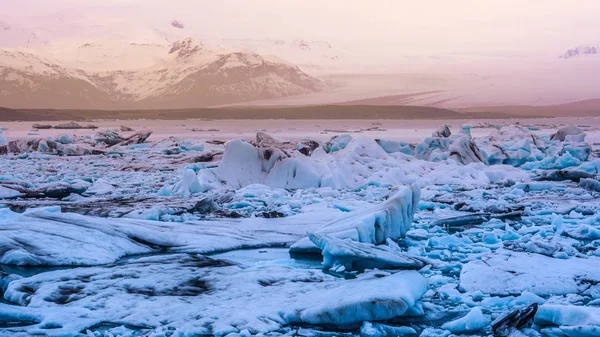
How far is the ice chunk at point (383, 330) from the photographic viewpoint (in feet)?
13.1

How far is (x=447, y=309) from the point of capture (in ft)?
14.7

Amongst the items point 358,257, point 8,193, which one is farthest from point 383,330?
point 8,193

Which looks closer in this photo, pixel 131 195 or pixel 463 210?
pixel 463 210

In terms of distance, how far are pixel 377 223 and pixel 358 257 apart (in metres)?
1.00

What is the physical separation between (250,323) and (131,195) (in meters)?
6.17

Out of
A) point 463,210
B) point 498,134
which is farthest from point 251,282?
point 498,134

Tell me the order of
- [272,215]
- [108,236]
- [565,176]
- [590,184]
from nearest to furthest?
[108,236] < [272,215] < [590,184] < [565,176]

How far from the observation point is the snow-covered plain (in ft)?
13.7

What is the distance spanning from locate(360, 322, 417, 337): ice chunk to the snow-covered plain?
13 mm

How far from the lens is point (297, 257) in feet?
19.5

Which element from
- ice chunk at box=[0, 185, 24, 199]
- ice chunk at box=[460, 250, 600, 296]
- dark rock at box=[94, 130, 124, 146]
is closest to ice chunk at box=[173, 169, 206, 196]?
ice chunk at box=[0, 185, 24, 199]

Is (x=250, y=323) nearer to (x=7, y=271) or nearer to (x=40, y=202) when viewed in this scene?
(x=7, y=271)

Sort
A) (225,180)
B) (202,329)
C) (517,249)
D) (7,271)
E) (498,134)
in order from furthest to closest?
(498,134) < (225,180) < (517,249) < (7,271) < (202,329)

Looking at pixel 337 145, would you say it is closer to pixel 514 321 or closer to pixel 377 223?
pixel 377 223
